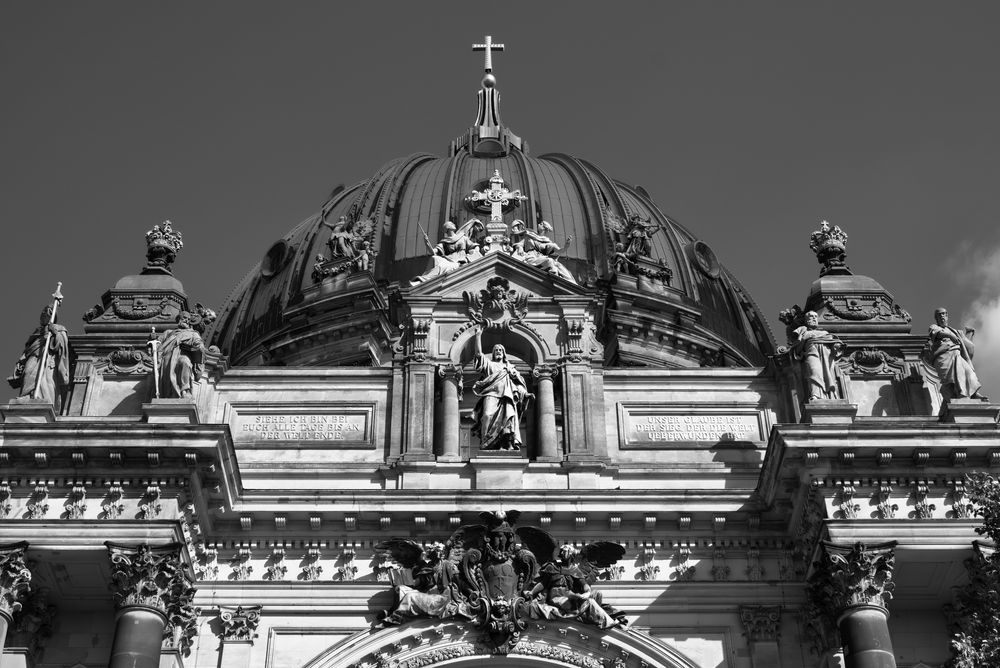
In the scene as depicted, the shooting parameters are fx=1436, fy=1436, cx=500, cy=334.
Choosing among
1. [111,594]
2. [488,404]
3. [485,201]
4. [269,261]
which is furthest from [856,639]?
[269,261]

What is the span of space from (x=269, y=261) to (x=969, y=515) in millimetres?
28496

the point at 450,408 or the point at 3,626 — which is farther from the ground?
the point at 450,408

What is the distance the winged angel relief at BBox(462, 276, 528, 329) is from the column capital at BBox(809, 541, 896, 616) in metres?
8.84

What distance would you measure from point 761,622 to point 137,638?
36.0ft

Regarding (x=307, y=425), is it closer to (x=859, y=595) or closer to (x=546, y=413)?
(x=546, y=413)

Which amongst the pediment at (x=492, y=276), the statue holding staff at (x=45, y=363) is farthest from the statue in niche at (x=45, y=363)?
the pediment at (x=492, y=276)

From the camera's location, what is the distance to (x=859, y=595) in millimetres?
24297

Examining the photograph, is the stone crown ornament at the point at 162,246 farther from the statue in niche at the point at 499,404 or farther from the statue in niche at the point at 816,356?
the statue in niche at the point at 816,356

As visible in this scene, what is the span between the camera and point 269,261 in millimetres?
48250

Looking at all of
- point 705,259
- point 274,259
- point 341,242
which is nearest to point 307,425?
point 341,242

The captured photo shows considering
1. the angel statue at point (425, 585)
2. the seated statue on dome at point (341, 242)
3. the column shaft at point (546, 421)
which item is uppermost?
the seated statue on dome at point (341, 242)

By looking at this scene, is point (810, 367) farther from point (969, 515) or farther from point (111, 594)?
point (111, 594)

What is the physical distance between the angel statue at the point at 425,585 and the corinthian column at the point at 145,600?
3685mm

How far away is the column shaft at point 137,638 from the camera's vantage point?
23.7 m
